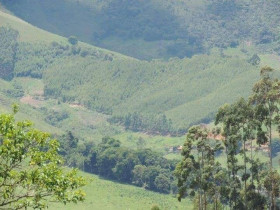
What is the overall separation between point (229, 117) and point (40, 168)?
48.1 metres

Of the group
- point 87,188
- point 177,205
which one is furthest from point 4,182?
point 87,188

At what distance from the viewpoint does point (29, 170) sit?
39.3 metres

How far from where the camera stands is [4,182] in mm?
39156

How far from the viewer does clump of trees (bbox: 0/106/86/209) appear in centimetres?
3831

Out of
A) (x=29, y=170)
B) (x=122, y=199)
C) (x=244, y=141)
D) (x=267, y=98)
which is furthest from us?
(x=122, y=199)

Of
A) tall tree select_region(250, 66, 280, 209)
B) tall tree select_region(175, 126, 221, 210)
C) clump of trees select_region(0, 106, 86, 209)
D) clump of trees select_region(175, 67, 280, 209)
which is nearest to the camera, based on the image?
clump of trees select_region(0, 106, 86, 209)

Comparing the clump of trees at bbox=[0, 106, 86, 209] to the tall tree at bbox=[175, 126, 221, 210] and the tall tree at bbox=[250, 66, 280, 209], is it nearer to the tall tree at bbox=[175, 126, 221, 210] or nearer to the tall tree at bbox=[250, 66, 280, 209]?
the tall tree at bbox=[175, 126, 221, 210]

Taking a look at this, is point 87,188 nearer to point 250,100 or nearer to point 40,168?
point 250,100

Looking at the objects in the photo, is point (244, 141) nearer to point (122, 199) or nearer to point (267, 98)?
point (267, 98)

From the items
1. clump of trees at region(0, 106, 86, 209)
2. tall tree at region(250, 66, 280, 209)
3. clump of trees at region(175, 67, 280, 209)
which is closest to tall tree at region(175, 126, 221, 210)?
clump of trees at region(175, 67, 280, 209)

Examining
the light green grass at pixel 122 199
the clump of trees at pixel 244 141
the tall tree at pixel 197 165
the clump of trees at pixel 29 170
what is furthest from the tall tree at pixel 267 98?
the light green grass at pixel 122 199

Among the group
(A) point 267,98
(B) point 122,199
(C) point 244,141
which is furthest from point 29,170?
(B) point 122,199

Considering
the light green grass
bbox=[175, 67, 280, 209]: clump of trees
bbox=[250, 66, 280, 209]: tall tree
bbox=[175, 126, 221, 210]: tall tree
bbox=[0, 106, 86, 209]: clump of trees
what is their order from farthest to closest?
the light green grass < bbox=[175, 126, 221, 210]: tall tree < bbox=[175, 67, 280, 209]: clump of trees < bbox=[250, 66, 280, 209]: tall tree < bbox=[0, 106, 86, 209]: clump of trees

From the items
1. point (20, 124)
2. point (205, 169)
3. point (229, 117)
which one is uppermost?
point (229, 117)
